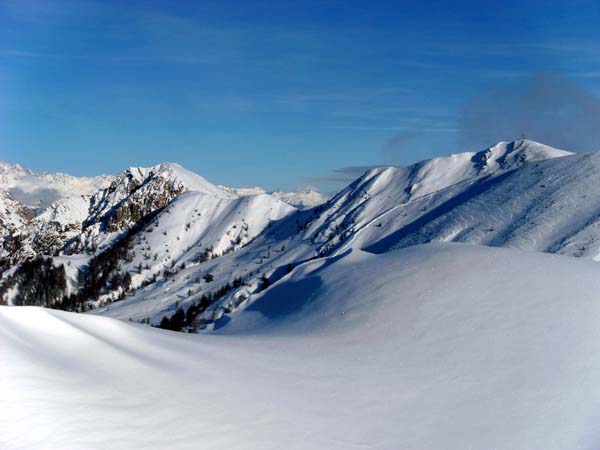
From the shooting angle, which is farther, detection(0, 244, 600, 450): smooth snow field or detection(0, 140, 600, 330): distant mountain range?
detection(0, 140, 600, 330): distant mountain range

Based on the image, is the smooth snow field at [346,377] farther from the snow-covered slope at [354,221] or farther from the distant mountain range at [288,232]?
the snow-covered slope at [354,221]

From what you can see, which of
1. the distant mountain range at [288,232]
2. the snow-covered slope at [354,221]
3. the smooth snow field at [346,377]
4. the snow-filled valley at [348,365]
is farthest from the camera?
the snow-covered slope at [354,221]

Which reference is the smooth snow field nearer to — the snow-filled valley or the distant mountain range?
the snow-filled valley

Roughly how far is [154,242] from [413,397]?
519 ft

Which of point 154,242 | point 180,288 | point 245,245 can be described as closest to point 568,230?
point 180,288

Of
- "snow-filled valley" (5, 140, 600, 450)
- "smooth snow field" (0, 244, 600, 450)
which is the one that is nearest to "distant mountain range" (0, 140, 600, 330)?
"snow-filled valley" (5, 140, 600, 450)

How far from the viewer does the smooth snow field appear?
30.7 ft

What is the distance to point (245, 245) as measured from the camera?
A: 151m

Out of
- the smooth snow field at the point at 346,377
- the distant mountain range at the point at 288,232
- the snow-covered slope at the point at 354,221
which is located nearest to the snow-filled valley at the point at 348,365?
the smooth snow field at the point at 346,377

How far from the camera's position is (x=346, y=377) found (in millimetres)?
13547

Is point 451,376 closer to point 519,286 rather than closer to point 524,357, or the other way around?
point 524,357

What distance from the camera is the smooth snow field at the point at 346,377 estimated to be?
9367 millimetres

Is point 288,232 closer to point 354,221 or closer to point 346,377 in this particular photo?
point 354,221

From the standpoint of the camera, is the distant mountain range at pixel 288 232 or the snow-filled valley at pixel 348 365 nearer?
the snow-filled valley at pixel 348 365
